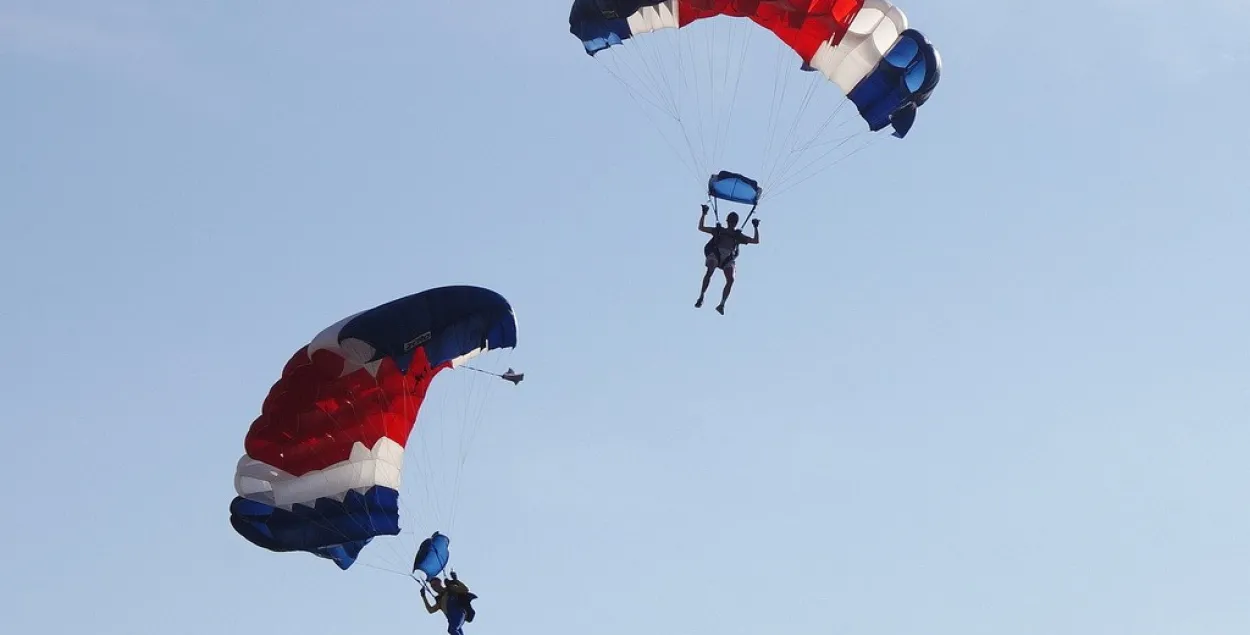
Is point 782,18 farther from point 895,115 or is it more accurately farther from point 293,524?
point 293,524

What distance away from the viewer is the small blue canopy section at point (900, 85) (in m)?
34.4

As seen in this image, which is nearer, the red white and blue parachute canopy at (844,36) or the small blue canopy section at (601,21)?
the red white and blue parachute canopy at (844,36)

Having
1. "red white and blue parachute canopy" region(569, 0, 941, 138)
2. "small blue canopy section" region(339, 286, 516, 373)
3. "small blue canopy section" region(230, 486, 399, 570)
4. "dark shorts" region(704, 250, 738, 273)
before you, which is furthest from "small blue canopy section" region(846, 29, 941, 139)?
"small blue canopy section" region(230, 486, 399, 570)

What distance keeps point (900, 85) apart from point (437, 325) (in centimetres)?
589

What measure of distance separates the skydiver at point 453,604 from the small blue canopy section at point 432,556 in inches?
5.6

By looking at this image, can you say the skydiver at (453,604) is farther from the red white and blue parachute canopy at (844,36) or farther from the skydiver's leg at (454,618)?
the red white and blue parachute canopy at (844,36)

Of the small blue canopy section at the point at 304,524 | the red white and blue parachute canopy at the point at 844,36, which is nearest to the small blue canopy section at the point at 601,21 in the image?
the red white and blue parachute canopy at the point at 844,36

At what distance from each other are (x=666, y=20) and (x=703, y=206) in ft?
7.20

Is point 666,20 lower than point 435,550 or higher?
higher

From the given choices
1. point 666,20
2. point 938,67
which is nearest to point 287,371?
point 666,20

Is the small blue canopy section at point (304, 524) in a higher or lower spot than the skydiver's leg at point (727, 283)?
lower

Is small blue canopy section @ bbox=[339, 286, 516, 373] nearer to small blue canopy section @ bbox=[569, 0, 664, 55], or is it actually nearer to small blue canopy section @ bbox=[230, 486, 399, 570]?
small blue canopy section @ bbox=[230, 486, 399, 570]

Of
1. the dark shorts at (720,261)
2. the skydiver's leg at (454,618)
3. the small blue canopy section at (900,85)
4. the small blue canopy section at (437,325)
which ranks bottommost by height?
the skydiver's leg at (454,618)

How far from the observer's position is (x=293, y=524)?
3497 centimetres
